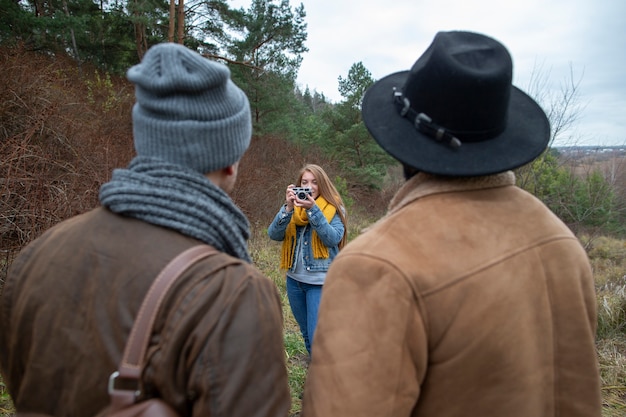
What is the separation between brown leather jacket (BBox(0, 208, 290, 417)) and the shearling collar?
0.49 meters

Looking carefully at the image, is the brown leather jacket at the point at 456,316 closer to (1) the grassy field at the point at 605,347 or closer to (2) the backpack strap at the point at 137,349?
(2) the backpack strap at the point at 137,349

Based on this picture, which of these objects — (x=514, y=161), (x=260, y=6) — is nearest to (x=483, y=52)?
(x=514, y=161)

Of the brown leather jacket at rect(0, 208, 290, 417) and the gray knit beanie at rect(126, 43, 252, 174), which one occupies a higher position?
the gray knit beanie at rect(126, 43, 252, 174)

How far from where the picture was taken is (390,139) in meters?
1.16

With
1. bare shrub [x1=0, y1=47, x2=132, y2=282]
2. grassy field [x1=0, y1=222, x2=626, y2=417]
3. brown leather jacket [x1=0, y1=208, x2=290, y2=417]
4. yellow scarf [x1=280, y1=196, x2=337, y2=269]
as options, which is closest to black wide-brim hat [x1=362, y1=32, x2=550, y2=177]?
brown leather jacket [x1=0, y1=208, x2=290, y2=417]

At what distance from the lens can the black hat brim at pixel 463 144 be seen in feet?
3.45

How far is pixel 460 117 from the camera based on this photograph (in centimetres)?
105

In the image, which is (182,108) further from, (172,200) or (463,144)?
(463,144)

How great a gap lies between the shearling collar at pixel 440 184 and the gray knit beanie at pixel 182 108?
1.76 ft

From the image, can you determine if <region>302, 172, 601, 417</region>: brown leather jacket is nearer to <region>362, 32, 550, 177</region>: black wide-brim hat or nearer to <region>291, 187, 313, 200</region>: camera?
<region>362, 32, 550, 177</region>: black wide-brim hat

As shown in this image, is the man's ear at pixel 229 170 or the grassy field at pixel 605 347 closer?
the man's ear at pixel 229 170

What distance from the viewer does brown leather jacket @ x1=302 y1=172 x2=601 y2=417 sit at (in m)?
0.96

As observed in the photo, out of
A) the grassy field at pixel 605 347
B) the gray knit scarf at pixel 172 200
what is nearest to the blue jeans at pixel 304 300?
the grassy field at pixel 605 347

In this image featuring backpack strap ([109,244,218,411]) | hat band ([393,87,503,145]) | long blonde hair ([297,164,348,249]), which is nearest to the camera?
backpack strap ([109,244,218,411])
